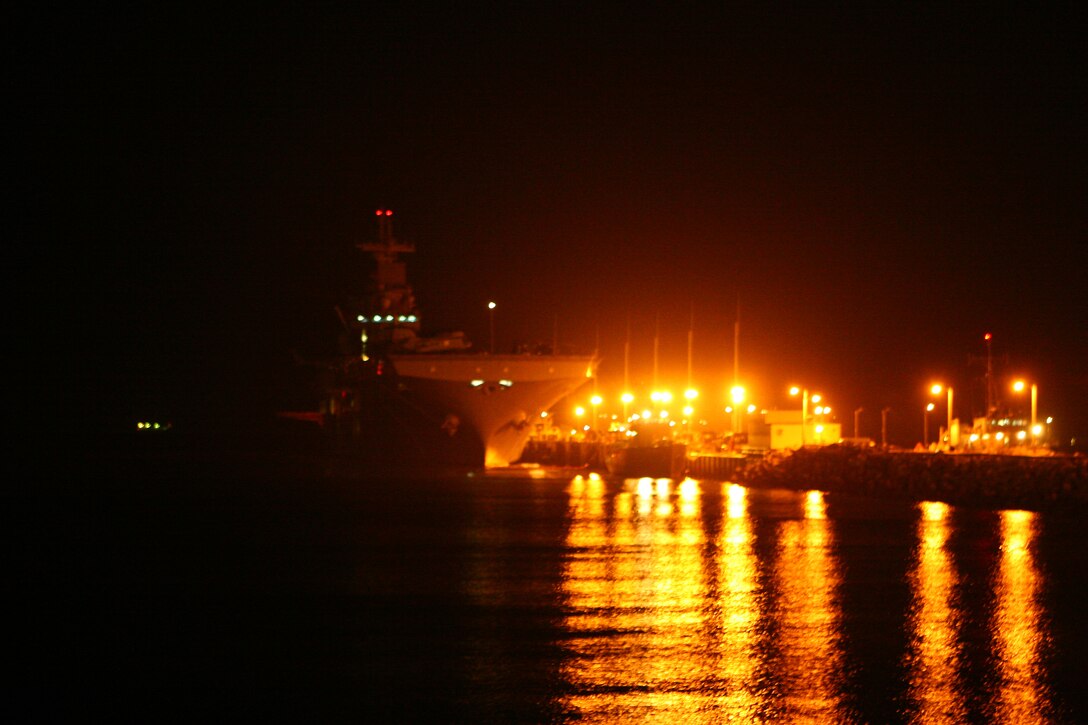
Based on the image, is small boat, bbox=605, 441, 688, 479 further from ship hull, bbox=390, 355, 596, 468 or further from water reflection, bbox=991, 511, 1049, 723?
water reflection, bbox=991, 511, 1049, 723

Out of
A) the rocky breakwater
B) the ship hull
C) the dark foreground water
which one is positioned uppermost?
the ship hull

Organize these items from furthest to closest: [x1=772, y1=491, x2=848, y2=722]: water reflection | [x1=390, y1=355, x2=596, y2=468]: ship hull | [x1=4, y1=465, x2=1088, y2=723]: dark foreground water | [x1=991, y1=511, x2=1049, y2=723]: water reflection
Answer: [x1=390, y1=355, x2=596, y2=468]: ship hull, [x1=4, y1=465, x2=1088, y2=723]: dark foreground water, [x1=772, y1=491, x2=848, y2=722]: water reflection, [x1=991, y1=511, x2=1049, y2=723]: water reflection

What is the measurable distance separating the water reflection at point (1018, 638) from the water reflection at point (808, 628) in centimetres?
133

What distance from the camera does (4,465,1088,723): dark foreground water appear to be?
925 centimetres

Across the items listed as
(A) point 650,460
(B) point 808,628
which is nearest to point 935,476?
(A) point 650,460

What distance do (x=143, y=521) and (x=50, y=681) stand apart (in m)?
18.7

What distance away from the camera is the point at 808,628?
12.3 m

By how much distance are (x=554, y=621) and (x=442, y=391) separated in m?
34.8

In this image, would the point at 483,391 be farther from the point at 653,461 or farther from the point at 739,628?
the point at 739,628

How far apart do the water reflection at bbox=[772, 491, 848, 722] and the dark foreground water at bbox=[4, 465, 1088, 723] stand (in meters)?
0.04

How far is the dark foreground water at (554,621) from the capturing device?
925cm

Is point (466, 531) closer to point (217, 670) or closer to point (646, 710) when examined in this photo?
point (217, 670)

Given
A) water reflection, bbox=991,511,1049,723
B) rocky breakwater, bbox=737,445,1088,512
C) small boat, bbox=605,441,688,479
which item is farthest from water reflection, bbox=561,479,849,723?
small boat, bbox=605,441,688,479

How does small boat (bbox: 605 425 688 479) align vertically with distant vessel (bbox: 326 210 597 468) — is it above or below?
below
